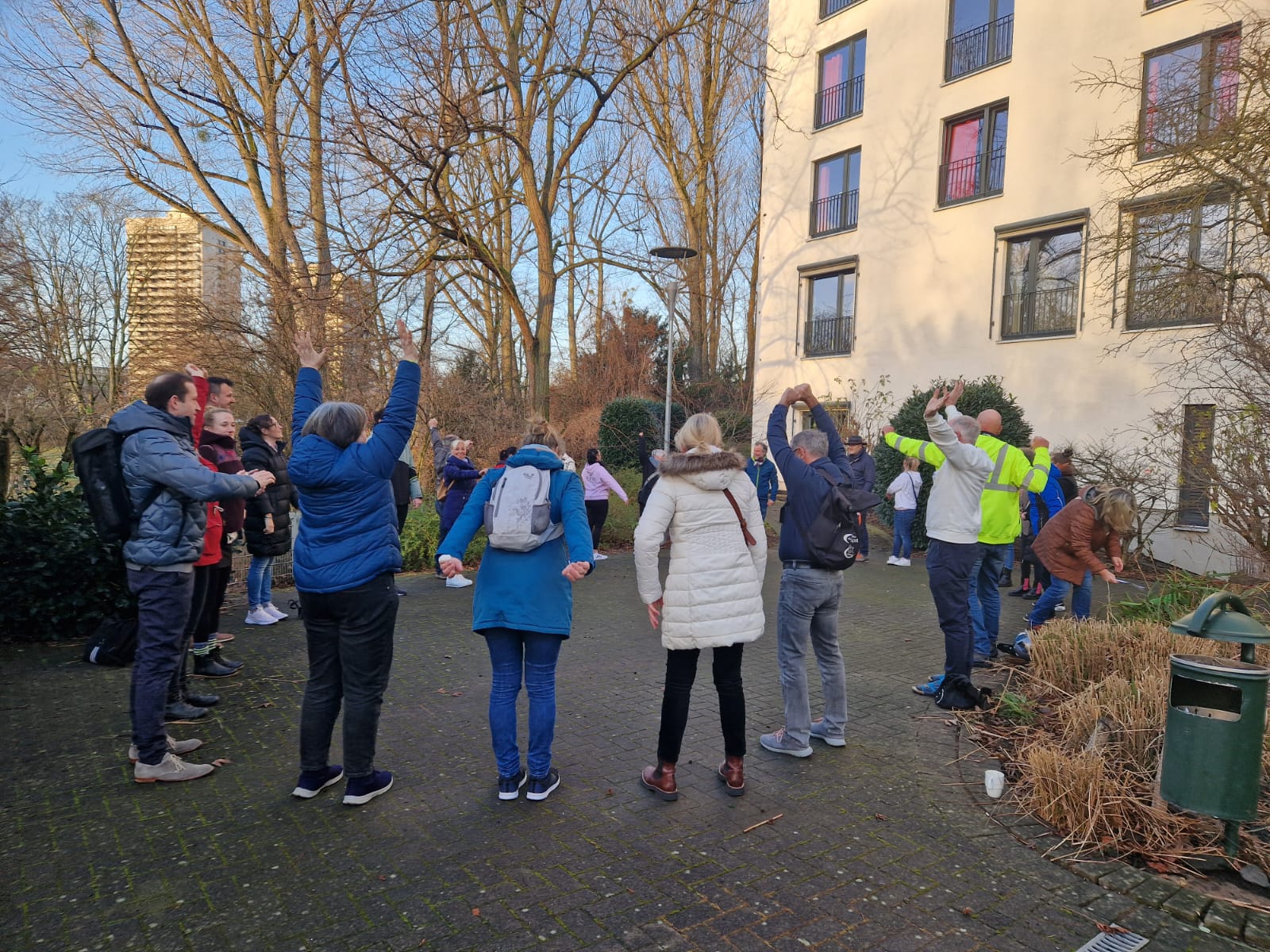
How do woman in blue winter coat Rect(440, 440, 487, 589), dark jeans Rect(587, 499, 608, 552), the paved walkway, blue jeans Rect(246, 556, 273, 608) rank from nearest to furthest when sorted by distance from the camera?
the paved walkway < blue jeans Rect(246, 556, 273, 608) < woman in blue winter coat Rect(440, 440, 487, 589) < dark jeans Rect(587, 499, 608, 552)

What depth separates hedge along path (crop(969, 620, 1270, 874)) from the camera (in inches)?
143

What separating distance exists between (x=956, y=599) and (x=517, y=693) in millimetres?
3115

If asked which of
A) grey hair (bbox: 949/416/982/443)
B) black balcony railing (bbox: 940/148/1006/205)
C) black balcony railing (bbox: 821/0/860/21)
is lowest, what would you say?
grey hair (bbox: 949/416/982/443)

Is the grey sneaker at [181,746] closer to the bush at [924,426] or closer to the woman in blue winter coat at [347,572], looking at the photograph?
the woman in blue winter coat at [347,572]

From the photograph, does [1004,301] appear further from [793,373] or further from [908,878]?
[908,878]

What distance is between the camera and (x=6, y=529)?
6320 mm

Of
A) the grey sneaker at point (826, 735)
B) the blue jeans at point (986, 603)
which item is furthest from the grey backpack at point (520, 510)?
the blue jeans at point (986, 603)

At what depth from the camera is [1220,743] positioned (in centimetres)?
347

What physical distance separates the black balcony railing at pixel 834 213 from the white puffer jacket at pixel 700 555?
1804cm

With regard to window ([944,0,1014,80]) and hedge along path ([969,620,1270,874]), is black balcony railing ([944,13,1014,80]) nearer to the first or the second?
window ([944,0,1014,80])

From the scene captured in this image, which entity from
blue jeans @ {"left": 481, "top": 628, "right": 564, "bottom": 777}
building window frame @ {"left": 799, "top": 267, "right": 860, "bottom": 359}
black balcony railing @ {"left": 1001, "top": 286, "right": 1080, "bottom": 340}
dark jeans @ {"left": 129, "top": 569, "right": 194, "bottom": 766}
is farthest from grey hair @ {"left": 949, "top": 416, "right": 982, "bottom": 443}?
building window frame @ {"left": 799, "top": 267, "right": 860, "bottom": 359}

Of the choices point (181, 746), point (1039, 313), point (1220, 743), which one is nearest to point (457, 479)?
point (181, 746)

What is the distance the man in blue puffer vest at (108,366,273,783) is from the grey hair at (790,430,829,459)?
3003 millimetres

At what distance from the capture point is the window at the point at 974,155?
671 inches
